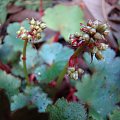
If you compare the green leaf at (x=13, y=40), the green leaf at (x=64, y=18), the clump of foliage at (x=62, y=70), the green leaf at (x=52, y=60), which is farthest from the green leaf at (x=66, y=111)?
the green leaf at (x=64, y=18)

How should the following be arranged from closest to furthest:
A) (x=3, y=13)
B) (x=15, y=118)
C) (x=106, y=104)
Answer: (x=15, y=118) → (x=106, y=104) → (x=3, y=13)

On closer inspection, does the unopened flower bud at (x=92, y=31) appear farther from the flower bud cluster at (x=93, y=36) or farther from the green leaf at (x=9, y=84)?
the green leaf at (x=9, y=84)

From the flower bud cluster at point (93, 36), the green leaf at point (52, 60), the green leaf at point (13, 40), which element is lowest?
the green leaf at point (52, 60)

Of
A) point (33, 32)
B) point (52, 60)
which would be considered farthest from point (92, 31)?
point (52, 60)

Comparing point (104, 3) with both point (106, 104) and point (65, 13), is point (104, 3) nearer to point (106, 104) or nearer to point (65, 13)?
point (65, 13)

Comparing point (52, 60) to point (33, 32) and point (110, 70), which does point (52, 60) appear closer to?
point (110, 70)

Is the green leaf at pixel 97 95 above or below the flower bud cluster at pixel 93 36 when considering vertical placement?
below

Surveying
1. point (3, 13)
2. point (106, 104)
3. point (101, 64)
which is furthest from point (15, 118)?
point (3, 13)
